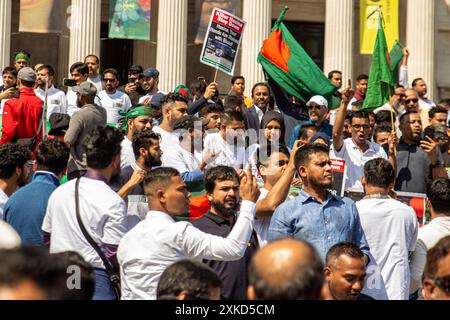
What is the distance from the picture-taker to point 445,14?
40.2 m

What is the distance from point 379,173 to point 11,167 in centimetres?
358

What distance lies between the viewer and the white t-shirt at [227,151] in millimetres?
12539

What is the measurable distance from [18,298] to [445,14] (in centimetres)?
3796

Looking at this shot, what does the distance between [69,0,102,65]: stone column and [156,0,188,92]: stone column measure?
7.50ft

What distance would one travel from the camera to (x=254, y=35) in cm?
Result: 3441

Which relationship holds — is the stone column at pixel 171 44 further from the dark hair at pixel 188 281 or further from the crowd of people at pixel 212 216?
the dark hair at pixel 188 281

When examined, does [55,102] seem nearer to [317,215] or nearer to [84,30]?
[317,215]

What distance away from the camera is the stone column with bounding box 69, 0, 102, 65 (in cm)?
3259

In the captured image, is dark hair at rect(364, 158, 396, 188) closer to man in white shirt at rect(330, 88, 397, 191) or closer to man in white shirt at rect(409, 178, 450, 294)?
man in white shirt at rect(409, 178, 450, 294)

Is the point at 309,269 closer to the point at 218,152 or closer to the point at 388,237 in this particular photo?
the point at 388,237

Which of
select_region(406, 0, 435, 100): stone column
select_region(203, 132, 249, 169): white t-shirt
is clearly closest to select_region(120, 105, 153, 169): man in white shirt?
select_region(203, 132, 249, 169): white t-shirt

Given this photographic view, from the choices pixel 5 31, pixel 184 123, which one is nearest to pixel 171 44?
pixel 5 31
